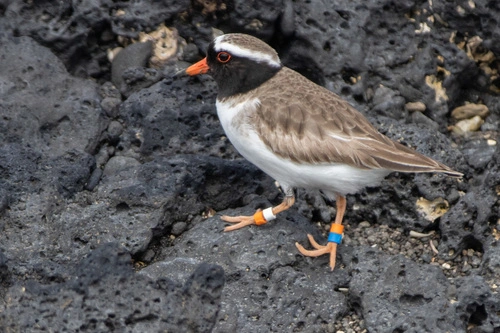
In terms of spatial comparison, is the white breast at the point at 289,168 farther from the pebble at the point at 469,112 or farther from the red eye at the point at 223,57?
the pebble at the point at 469,112

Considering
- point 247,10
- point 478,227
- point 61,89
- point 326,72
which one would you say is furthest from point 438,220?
point 61,89

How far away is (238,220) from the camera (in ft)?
26.5

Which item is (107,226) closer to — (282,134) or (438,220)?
(282,134)

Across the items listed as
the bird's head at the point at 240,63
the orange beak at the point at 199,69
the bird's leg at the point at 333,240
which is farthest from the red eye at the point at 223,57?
the bird's leg at the point at 333,240

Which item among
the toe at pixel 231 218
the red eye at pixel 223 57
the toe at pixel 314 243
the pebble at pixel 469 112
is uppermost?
the red eye at pixel 223 57

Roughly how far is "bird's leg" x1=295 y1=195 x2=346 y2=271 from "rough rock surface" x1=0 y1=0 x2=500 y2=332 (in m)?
0.09

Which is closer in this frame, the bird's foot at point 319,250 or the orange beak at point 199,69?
the bird's foot at point 319,250

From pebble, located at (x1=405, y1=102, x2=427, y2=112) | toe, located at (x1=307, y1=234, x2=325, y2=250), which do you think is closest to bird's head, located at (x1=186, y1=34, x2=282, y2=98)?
toe, located at (x1=307, y1=234, x2=325, y2=250)

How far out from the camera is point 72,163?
823 centimetres

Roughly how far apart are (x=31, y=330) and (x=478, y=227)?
400cm

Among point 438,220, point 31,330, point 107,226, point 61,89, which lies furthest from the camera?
point 61,89

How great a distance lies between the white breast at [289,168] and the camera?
7.93 m

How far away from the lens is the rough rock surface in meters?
7.07

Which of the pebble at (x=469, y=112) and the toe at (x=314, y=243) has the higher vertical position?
the toe at (x=314, y=243)
